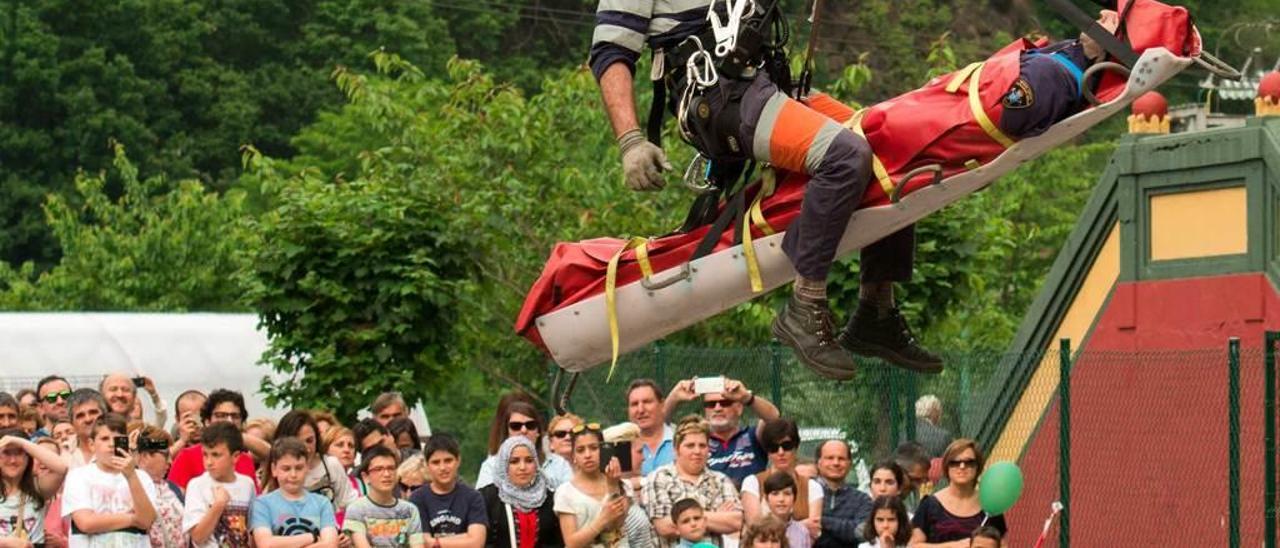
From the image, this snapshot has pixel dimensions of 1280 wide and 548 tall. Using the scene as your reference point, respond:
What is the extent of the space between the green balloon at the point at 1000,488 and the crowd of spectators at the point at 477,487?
97mm

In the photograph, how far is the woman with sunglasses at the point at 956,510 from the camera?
1052 centimetres

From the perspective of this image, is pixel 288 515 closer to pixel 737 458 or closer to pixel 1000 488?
pixel 737 458

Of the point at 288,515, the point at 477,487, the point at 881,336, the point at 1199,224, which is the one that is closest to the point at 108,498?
the point at 288,515

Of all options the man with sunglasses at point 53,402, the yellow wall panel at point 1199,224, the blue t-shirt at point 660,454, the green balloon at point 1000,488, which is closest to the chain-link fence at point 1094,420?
the yellow wall panel at point 1199,224

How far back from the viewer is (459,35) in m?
45.4

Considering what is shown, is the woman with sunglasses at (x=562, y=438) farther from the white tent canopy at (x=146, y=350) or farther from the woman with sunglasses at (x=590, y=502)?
the white tent canopy at (x=146, y=350)

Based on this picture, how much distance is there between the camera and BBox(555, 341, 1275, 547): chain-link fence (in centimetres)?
1275

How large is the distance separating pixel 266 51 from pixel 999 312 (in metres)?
25.1

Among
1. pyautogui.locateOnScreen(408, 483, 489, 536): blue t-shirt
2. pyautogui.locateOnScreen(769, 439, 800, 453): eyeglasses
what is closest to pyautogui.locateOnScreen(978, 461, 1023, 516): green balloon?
pyautogui.locateOnScreen(769, 439, 800, 453): eyeglasses

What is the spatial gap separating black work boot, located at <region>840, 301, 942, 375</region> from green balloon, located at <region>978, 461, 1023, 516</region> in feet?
10.9

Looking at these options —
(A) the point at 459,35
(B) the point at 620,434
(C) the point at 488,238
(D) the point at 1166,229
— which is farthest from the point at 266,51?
(B) the point at 620,434

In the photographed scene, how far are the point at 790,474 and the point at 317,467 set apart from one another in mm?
1923

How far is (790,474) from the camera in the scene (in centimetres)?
1049

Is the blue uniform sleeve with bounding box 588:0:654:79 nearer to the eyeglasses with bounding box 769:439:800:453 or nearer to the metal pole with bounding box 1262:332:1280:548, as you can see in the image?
the eyeglasses with bounding box 769:439:800:453
